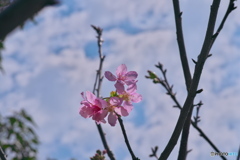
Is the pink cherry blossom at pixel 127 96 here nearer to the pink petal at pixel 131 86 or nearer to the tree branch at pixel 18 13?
the pink petal at pixel 131 86

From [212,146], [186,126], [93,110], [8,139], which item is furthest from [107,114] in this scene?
[8,139]

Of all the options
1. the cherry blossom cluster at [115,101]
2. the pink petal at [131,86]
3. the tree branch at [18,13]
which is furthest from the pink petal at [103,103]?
the tree branch at [18,13]

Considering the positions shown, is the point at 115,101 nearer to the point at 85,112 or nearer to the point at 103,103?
the point at 103,103

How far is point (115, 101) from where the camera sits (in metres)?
1.74

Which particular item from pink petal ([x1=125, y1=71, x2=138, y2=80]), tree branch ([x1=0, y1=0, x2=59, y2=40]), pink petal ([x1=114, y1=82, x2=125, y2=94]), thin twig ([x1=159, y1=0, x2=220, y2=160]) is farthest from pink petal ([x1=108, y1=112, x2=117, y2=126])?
tree branch ([x1=0, y1=0, x2=59, y2=40])

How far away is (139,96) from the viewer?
1877mm

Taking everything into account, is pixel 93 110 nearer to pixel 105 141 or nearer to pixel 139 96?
pixel 139 96

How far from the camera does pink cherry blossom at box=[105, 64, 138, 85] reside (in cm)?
185

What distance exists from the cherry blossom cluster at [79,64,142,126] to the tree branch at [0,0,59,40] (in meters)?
1.21

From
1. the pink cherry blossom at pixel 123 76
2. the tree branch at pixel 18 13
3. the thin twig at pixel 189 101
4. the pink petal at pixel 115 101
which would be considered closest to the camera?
the tree branch at pixel 18 13

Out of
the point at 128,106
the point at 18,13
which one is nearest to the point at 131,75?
the point at 128,106

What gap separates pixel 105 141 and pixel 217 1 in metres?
1.17

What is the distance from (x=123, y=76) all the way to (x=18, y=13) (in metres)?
1.37

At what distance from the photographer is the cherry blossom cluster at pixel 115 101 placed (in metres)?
1.75
